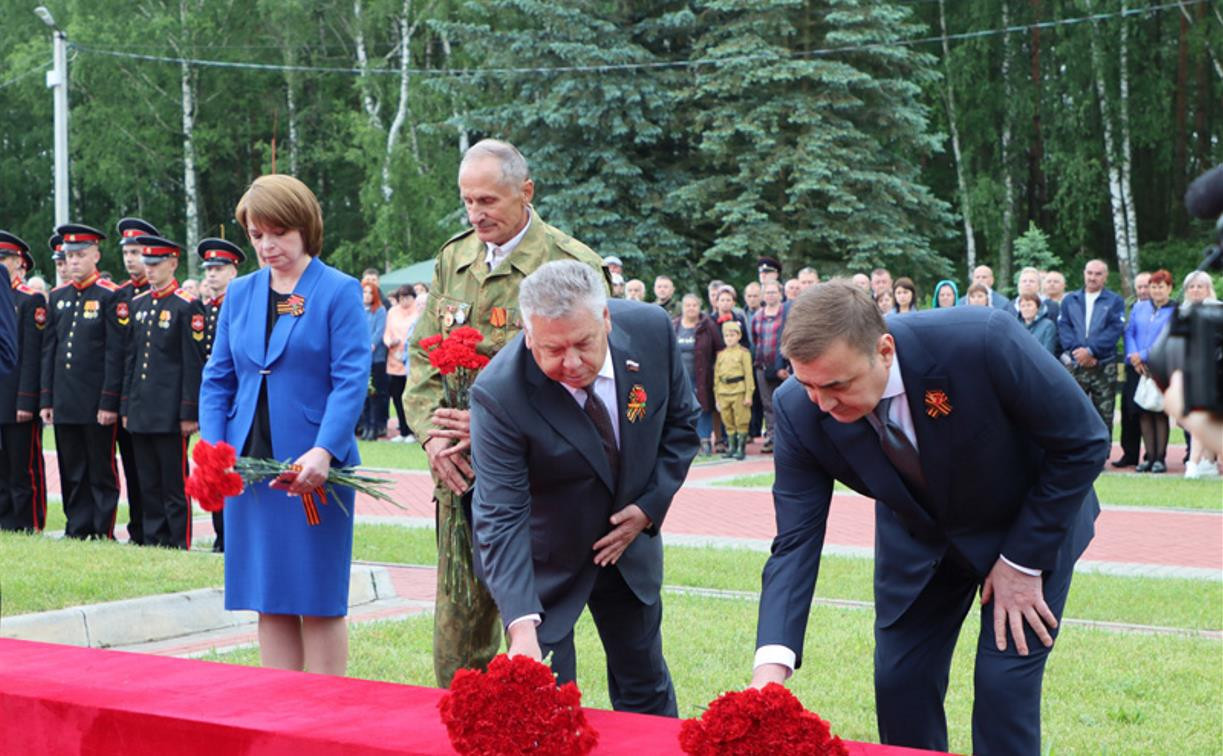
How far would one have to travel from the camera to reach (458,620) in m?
5.05

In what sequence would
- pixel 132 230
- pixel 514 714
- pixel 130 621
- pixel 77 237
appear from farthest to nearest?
pixel 77 237 → pixel 132 230 → pixel 130 621 → pixel 514 714

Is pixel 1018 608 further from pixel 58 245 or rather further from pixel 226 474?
pixel 58 245

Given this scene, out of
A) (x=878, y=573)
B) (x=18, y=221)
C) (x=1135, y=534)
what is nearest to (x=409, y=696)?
(x=878, y=573)

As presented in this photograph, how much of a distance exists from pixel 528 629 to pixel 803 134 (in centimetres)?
2552

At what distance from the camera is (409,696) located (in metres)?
3.63

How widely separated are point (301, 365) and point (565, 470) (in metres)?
1.51

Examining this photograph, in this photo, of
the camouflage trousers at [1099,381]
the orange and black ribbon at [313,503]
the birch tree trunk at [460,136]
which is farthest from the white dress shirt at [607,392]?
the birch tree trunk at [460,136]

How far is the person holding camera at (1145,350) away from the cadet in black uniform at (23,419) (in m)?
9.96

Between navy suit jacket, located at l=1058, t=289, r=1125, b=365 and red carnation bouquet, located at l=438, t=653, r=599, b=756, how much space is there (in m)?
13.2

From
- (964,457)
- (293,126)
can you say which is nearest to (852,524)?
(964,457)

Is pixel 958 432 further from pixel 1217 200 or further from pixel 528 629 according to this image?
pixel 1217 200

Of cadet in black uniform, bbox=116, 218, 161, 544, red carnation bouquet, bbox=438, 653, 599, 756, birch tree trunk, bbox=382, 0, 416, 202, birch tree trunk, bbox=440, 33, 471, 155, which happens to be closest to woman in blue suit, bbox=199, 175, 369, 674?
red carnation bouquet, bbox=438, 653, 599, 756

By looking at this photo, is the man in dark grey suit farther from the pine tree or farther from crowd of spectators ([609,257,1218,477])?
the pine tree

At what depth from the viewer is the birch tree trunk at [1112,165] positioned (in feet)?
107
